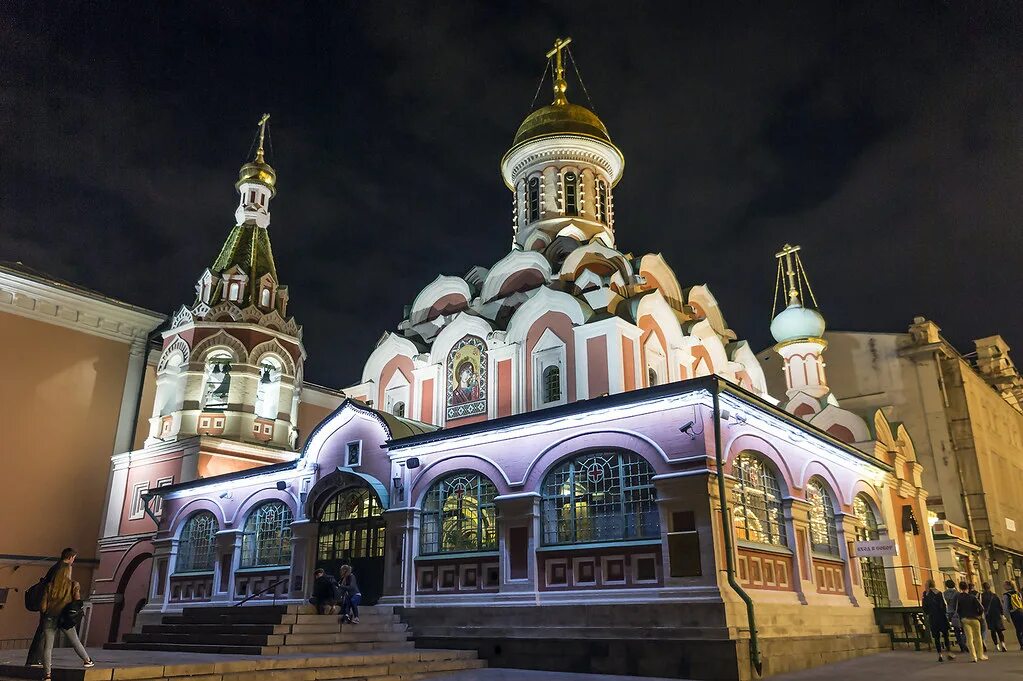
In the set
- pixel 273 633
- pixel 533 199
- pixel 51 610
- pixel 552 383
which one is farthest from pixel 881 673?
pixel 533 199

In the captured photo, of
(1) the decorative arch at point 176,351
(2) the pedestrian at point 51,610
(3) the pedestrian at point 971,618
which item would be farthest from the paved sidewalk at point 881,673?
(1) the decorative arch at point 176,351

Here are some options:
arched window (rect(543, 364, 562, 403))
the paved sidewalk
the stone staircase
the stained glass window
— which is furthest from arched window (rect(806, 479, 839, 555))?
the stained glass window

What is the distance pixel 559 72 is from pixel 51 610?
18.9 meters

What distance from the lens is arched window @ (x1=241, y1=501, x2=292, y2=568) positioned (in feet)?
54.6

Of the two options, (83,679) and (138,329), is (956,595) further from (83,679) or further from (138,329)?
(138,329)

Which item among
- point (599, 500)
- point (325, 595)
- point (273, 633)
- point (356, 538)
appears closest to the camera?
point (273, 633)

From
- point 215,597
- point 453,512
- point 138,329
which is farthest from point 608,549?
point 138,329

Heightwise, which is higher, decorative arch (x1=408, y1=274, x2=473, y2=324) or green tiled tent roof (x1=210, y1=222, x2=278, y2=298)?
green tiled tent roof (x1=210, y1=222, x2=278, y2=298)

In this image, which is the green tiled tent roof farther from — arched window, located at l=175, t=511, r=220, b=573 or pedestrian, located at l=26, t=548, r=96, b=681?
pedestrian, located at l=26, t=548, r=96, b=681

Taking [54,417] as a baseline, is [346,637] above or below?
below

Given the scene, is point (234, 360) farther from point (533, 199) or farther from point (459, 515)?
point (459, 515)

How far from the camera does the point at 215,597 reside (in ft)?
56.1

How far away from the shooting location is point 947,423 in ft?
94.6

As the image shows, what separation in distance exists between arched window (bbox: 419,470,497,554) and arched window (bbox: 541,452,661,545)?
4.01 feet
